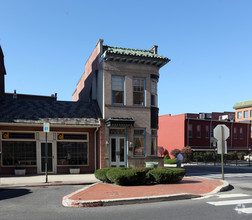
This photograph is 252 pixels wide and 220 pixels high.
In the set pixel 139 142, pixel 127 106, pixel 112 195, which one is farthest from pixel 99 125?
pixel 112 195

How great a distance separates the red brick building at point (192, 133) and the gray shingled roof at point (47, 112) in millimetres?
26742

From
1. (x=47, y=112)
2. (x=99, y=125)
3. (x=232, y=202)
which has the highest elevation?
(x=47, y=112)

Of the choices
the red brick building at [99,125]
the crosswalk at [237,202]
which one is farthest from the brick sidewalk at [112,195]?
the red brick building at [99,125]

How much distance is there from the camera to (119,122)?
18.8 meters

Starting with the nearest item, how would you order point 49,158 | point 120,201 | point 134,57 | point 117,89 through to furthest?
point 120,201 < point 49,158 < point 134,57 < point 117,89

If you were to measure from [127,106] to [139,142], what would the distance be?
9.10ft

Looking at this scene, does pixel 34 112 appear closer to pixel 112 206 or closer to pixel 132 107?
pixel 132 107

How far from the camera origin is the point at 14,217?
713 centimetres

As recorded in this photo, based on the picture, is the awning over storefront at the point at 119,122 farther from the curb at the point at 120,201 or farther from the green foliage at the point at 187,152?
the green foliage at the point at 187,152

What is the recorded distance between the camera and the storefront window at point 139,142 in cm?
1995

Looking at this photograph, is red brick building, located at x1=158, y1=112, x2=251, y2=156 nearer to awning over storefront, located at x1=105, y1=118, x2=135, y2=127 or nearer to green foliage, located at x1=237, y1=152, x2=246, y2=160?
green foliage, located at x1=237, y1=152, x2=246, y2=160

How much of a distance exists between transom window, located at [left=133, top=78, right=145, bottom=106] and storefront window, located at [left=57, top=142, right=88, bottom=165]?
16.1 feet

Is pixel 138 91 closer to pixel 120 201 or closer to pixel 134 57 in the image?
pixel 134 57

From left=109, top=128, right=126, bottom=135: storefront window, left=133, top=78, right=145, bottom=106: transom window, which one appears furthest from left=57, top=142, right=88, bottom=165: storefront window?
left=133, top=78, right=145, bottom=106: transom window
